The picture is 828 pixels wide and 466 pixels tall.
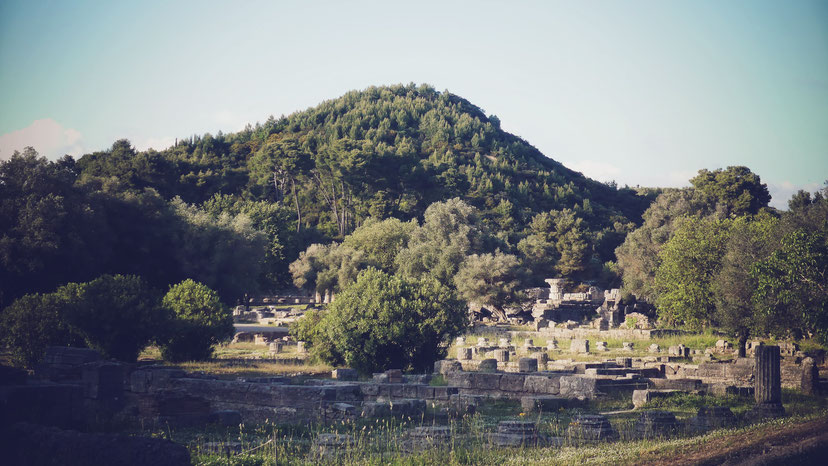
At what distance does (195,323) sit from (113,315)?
3.22 meters

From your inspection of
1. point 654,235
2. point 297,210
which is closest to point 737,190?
point 654,235

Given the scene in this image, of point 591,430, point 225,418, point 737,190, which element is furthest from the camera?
point 737,190

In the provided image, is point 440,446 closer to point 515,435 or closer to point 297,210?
point 515,435

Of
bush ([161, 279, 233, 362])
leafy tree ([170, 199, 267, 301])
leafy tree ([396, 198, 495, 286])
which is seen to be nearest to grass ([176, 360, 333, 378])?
bush ([161, 279, 233, 362])

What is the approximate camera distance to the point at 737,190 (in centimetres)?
6169

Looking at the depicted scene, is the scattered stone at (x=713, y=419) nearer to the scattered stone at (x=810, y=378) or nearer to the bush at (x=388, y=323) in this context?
the scattered stone at (x=810, y=378)

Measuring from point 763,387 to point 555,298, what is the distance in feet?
120

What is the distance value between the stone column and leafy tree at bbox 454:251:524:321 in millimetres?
30125

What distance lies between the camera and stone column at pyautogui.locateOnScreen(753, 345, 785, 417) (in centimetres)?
1617

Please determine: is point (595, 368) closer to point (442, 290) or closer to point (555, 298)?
point (442, 290)

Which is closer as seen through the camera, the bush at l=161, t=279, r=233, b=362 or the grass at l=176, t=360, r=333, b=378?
the grass at l=176, t=360, r=333, b=378

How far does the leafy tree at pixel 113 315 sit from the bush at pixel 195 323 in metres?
1.75

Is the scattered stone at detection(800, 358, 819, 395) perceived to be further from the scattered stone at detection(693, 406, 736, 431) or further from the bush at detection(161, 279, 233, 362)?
the bush at detection(161, 279, 233, 362)

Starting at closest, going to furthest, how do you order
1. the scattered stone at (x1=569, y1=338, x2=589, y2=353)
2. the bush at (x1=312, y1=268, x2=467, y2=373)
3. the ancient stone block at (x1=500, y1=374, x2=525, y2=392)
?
the ancient stone block at (x1=500, y1=374, x2=525, y2=392), the bush at (x1=312, y1=268, x2=467, y2=373), the scattered stone at (x1=569, y1=338, x2=589, y2=353)
